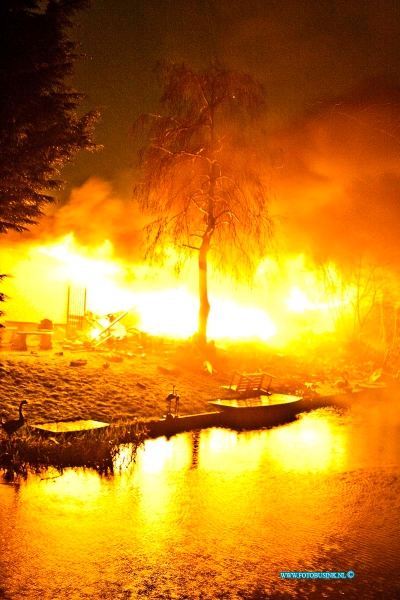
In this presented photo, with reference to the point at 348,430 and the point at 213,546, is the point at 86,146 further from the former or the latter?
the point at 213,546

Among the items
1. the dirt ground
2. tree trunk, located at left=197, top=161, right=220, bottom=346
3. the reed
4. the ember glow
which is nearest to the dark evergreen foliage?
the dirt ground

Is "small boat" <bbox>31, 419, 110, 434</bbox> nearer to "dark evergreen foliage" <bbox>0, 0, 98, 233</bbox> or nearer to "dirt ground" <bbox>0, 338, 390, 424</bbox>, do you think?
"dirt ground" <bbox>0, 338, 390, 424</bbox>

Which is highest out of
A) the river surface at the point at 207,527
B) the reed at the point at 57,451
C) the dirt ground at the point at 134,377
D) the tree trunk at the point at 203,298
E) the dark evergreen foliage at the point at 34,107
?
the dark evergreen foliage at the point at 34,107

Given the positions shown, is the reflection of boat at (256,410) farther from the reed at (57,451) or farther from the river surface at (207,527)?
the reed at (57,451)

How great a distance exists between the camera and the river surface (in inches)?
205

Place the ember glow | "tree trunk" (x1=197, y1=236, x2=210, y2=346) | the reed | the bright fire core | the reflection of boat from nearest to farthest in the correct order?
the reed
the reflection of boat
"tree trunk" (x1=197, y1=236, x2=210, y2=346)
the ember glow
the bright fire core

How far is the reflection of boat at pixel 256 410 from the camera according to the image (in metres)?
14.1

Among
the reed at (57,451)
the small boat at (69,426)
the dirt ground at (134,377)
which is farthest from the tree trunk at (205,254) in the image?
the reed at (57,451)

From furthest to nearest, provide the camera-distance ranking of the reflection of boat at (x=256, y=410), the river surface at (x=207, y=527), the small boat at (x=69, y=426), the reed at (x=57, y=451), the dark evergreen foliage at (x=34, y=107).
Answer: the reflection of boat at (x=256, y=410) → the dark evergreen foliage at (x=34, y=107) → the small boat at (x=69, y=426) → the reed at (x=57, y=451) → the river surface at (x=207, y=527)

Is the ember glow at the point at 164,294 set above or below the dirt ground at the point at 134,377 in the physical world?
above

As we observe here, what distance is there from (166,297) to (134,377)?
11.0 meters

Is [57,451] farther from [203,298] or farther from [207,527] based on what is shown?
[203,298]

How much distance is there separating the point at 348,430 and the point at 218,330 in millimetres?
12624

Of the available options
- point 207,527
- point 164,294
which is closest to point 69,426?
point 207,527
